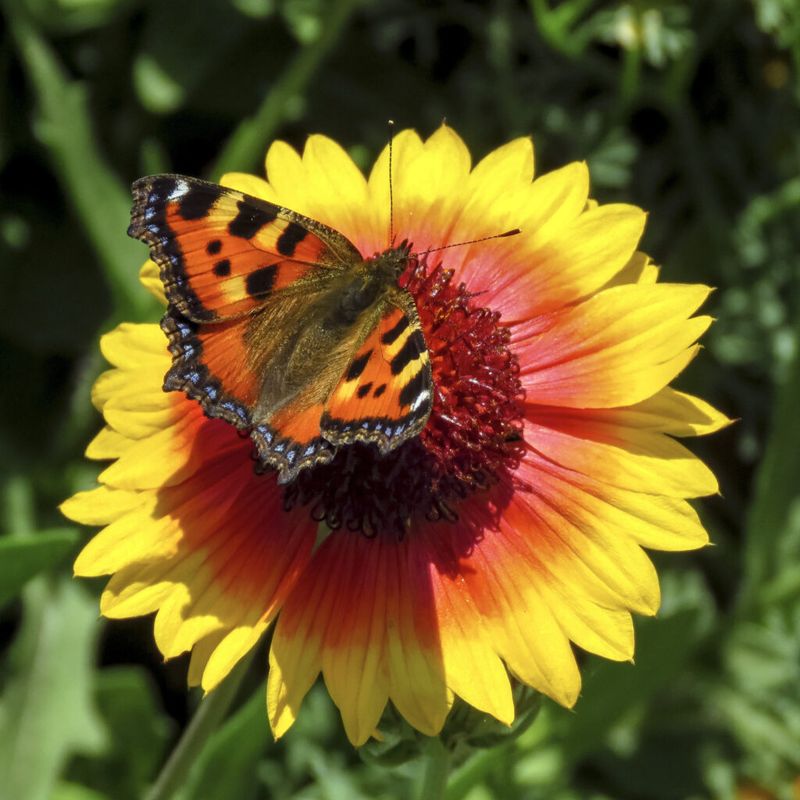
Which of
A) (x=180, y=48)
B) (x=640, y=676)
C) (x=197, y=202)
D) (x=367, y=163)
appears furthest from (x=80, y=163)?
(x=640, y=676)

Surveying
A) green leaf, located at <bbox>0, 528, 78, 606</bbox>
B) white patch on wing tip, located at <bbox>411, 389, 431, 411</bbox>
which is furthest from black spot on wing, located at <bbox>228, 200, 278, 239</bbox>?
green leaf, located at <bbox>0, 528, 78, 606</bbox>

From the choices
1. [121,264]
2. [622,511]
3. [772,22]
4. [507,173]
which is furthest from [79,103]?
[622,511]

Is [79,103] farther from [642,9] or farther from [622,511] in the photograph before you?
[622,511]

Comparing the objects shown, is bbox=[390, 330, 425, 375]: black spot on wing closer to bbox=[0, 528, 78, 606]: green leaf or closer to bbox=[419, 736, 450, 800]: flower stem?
bbox=[419, 736, 450, 800]: flower stem

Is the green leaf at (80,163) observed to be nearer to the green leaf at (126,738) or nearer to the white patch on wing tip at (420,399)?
the green leaf at (126,738)

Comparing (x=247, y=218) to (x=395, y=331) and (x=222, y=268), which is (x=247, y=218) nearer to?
(x=222, y=268)

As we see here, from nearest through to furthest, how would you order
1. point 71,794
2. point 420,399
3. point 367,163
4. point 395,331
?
point 420,399, point 395,331, point 71,794, point 367,163
